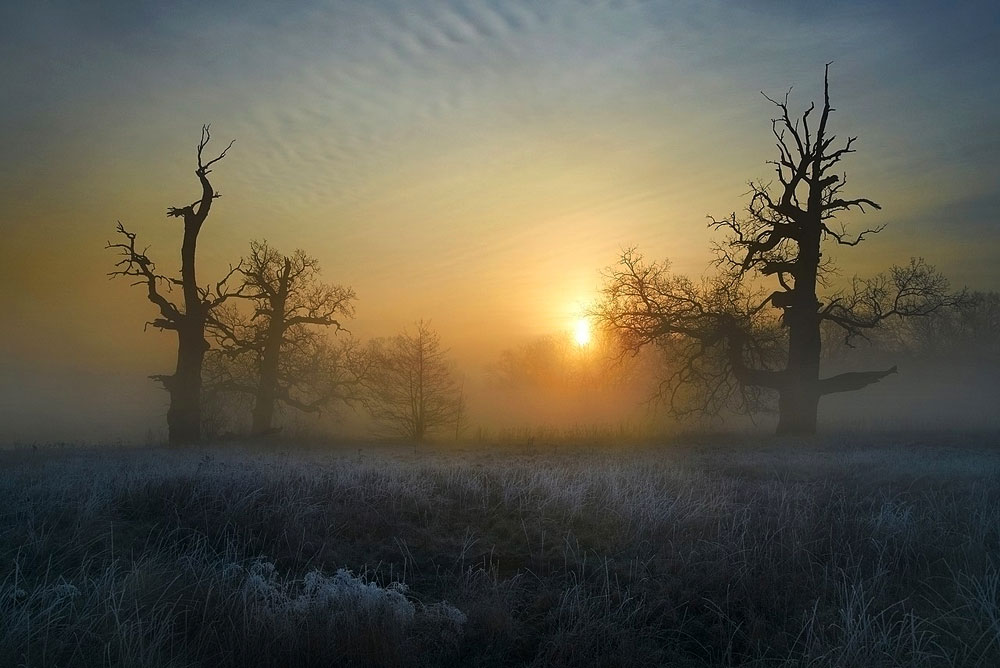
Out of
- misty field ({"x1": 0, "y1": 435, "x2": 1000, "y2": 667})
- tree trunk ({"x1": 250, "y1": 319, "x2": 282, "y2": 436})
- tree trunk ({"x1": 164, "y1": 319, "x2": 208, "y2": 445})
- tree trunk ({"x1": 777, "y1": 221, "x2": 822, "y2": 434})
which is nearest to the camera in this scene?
misty field ({"x1": 0, "y1": 435, "x2": 1000, "y2": 667})

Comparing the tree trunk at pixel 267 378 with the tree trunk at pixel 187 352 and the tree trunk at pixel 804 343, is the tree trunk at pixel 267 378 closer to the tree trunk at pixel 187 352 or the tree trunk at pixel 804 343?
the tree trunk at pixel 187 352

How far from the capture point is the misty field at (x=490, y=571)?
4.40 metres

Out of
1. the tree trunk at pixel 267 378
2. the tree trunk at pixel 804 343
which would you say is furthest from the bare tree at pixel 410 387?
the tree trunk at pixel 804 343

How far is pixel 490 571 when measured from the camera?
572cm

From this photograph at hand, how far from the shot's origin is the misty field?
4402 millimetres

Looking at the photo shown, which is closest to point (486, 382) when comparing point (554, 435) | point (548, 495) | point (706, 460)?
point (554, 435)

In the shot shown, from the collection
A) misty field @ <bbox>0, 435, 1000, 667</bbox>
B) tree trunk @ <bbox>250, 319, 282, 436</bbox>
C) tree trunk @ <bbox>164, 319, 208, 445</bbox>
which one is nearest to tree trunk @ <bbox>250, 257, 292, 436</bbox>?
tree trunk @ <bbox>250, 319, 282, 436</bbox>

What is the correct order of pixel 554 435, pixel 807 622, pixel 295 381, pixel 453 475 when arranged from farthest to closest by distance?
pixel 295 381
pixel 554 435
pixel 453 475
pixel 807 622

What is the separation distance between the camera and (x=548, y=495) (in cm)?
809

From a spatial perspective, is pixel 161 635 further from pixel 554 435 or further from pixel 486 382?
pixel 486 382

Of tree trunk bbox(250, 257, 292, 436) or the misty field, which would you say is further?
tree trunk bbox(250, 257, 292, 436)

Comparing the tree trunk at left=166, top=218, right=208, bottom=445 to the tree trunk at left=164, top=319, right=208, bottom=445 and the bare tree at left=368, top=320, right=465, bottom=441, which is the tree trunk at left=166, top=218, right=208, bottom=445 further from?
the bare tree at left=368, top=320, right=465, bottom=441

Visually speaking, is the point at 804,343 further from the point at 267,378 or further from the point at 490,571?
the point at 267,378

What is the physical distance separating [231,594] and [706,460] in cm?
1077
